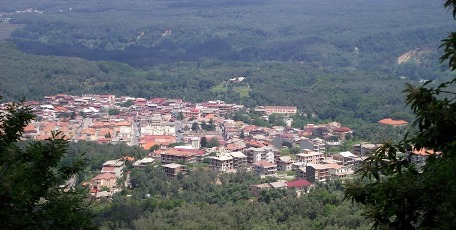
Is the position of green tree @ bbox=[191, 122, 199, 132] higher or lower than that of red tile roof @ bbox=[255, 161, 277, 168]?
lower

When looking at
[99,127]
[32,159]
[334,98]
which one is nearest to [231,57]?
[334,98]

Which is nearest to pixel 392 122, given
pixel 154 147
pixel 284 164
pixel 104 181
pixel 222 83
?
pixel 284 164

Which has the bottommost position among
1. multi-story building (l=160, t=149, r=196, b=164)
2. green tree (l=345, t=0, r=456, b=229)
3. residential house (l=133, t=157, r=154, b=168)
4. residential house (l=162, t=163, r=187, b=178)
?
multi-story building (l=160, t=149, r=196, b=164)

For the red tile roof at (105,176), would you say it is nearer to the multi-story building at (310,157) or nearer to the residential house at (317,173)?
the residential house at (317,173)

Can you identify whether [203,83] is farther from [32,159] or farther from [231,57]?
[32,159]

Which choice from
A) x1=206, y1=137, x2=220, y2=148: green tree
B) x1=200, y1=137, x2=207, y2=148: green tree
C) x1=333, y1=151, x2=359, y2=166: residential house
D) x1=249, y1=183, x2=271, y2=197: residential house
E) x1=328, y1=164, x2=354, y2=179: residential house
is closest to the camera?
x1=249, y1=183, x2=271, y2=197: residential house

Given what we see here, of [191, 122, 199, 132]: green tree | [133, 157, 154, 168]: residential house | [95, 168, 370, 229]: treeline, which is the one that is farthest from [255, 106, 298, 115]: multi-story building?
[95, 168, 370, 229]: treeline

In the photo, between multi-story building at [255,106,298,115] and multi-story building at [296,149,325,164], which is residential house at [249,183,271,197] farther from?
multi-story building at [255,106,298,115]
